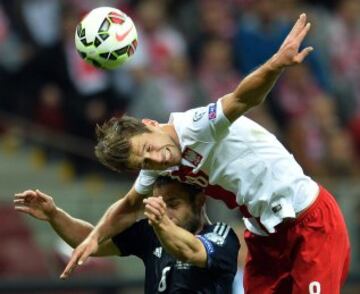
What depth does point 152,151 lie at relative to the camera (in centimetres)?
753

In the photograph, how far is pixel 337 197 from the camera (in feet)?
40.1

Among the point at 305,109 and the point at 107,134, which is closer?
the point at 107,134

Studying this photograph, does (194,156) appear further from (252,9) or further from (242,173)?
(252,9)

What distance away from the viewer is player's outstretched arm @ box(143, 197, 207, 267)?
7184 millimetres

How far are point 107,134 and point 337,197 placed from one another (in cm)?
491

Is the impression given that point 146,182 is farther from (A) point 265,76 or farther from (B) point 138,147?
(A) point 265,76

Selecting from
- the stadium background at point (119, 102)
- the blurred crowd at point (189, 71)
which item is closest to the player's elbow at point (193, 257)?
the stadium background at point (119, 102)

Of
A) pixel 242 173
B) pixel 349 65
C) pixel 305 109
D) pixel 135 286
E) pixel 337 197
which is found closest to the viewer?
pixel 242 173

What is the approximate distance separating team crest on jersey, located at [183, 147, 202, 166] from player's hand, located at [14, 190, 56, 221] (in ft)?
2.81

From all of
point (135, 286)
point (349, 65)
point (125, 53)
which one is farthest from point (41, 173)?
point (125, 53)

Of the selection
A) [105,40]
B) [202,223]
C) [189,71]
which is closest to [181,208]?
[202,223]

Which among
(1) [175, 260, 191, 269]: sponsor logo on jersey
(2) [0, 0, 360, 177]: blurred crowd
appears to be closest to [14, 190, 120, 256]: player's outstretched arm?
(1) [175, 260, 191, 269]: sponsor logo on jersey

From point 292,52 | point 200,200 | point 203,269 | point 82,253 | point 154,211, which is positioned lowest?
point 203,269

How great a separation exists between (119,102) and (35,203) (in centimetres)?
453
